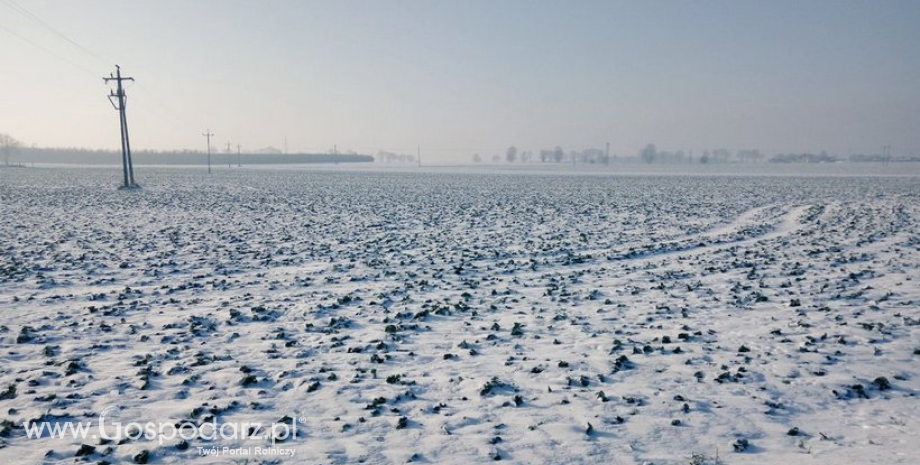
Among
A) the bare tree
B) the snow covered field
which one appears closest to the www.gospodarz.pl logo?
the snow covered field

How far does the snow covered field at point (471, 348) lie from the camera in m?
5.77

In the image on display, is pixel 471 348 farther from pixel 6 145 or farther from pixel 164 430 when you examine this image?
pixel 6 145

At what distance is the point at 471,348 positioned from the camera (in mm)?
8617

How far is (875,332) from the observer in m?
9.05

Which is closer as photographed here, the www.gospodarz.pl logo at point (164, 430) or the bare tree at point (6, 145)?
the www.gospodarz.pl logo at point (164, 430)

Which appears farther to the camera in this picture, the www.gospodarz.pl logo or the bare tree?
the bare tree

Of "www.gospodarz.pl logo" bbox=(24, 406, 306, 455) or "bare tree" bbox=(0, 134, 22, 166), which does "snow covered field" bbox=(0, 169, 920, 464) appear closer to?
"www.gospodarz.pl logo" bbox=(24, 406, 306, 455)

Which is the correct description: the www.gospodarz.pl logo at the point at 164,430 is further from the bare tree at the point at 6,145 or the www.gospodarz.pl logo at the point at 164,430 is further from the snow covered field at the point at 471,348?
the bare tree at the point at 6,145

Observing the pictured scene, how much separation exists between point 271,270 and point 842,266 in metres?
Answer: 15.8

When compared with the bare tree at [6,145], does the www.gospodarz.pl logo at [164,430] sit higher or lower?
lower

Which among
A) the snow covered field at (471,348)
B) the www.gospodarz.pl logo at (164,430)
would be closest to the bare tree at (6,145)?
the snow covered field at (471,348)

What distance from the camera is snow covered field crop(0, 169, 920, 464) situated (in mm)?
5773

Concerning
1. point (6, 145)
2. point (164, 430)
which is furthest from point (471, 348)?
point (6, 145)

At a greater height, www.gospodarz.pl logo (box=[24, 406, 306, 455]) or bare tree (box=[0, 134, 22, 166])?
bare tree (box=[0, 134, 22, 166])
